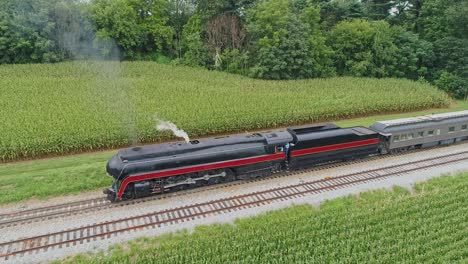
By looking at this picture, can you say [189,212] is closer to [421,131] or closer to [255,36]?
[421,131]

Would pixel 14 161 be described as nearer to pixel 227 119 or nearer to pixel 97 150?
pixel 97 150

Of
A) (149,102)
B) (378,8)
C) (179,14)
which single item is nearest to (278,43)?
(179,14)

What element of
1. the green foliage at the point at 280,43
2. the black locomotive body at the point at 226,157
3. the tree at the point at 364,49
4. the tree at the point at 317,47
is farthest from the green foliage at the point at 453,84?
the black locomotive body at the point at 226,157

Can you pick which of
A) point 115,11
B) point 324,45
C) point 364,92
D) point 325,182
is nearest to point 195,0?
point 115,11

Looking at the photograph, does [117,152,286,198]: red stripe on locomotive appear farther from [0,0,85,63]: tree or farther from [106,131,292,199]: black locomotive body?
[0,0,85,63]: tree

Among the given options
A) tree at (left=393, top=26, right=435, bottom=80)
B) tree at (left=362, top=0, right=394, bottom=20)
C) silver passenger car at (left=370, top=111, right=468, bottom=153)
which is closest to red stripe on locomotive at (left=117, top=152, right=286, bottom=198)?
silver passenger car at (left=370, top=111, right=468, bottom=153)

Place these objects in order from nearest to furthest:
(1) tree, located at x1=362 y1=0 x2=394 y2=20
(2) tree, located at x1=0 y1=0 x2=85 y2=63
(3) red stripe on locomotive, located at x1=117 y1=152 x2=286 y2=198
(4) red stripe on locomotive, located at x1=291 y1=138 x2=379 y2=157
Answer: (3) red stripe on locomotive, located at x1=117 y1=152 x2=286 y2=198, (4) red stripe on locomotive, located at x1=291 y1=138 x2=379 y2=157, (2) tree, located at x1=0 y1=0 x2=85 y2=63, (1) tree, located at x1=362 y1=0 x2=394 y2=20
